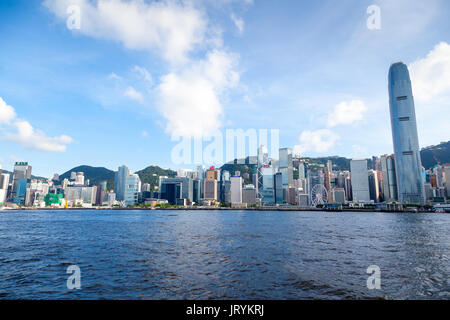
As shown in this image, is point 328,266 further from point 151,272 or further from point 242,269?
point 151,272

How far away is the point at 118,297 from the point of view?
47.9ft

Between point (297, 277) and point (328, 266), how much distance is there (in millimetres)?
4853

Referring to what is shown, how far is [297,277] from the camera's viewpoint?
18.4 m

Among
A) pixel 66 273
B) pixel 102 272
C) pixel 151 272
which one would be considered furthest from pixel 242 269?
pixel 66 273
